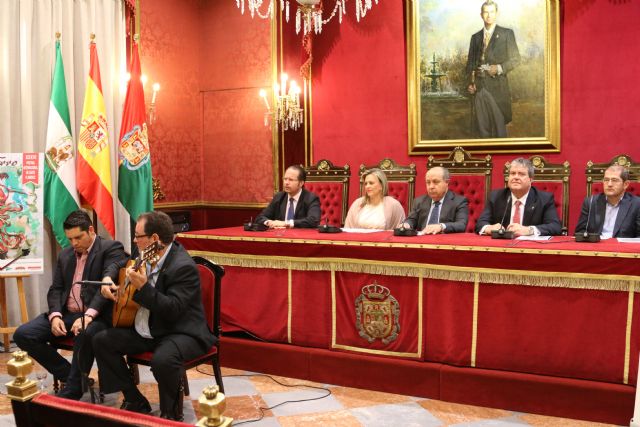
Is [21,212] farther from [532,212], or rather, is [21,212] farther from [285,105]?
[532,212]

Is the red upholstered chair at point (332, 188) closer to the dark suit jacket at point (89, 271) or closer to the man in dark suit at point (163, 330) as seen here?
the dark suit jacket at point (89, 271)

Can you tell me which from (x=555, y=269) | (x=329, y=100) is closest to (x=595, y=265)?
(x=555, y=269)

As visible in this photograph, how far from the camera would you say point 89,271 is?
398 centimetres

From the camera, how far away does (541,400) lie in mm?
3680

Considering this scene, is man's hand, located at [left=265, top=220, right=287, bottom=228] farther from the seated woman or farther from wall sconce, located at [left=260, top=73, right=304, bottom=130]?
wall sconce, located at [left=260, top=73, right=304, bottom=130]

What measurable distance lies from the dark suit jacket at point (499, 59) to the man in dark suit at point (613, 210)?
175 centimetres

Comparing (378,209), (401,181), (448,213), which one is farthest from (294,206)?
(448,213)

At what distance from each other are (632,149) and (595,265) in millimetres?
2862

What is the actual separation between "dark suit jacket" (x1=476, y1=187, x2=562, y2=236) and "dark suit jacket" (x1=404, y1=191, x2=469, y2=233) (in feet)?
0.49

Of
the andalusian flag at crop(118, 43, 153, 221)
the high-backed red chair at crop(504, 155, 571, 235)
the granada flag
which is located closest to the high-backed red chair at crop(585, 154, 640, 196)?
the high-backed red chair at crop(504, 155, 571, 235)

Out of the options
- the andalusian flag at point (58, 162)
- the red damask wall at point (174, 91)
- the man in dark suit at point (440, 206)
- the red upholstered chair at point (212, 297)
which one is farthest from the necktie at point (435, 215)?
the red damask wall at point (174, 91)

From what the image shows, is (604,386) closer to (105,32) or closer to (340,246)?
(340,246)

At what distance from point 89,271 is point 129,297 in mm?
626

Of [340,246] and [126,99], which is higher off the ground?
[126,99]
